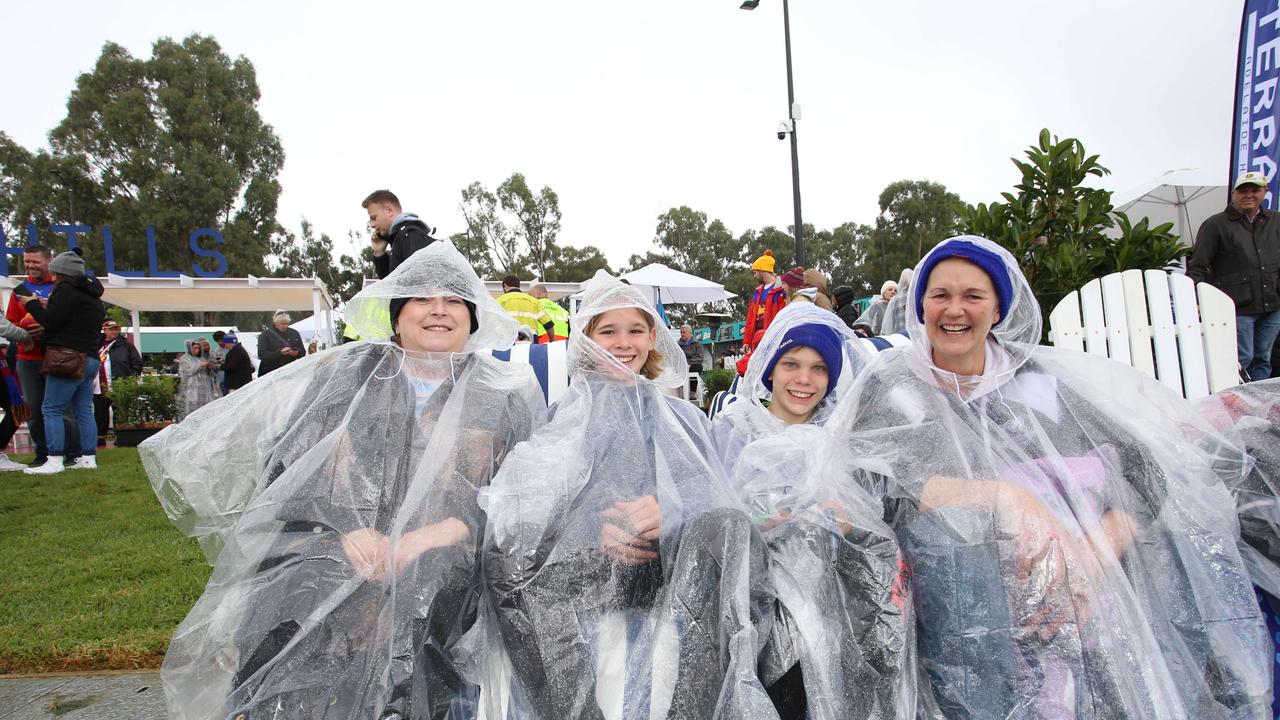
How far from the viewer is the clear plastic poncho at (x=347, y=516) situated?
1554 millimetres

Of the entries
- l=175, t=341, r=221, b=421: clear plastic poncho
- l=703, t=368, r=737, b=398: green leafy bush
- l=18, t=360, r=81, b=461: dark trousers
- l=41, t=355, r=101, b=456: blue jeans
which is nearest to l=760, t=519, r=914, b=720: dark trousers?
l=41, t=355, r=101, b=456: blue jeans

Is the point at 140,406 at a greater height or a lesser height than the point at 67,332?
lesser

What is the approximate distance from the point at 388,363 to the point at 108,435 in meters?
9.66

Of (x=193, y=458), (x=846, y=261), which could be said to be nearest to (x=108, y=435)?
(x=193, y=458)

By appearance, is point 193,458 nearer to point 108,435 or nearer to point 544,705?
point 544,705

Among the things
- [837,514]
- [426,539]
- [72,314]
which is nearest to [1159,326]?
[837,514]

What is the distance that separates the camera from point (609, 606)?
64.1 inches

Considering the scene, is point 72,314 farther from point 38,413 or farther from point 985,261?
point 985,261

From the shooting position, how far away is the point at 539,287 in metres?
7.71

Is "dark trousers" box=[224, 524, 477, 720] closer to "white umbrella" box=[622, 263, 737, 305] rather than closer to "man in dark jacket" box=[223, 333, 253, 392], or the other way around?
"man in dark jacket" box=[223, 333, 253, 392]

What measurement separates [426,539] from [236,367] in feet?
30.4

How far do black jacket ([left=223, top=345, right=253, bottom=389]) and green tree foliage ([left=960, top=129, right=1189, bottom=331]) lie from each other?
9433 mm

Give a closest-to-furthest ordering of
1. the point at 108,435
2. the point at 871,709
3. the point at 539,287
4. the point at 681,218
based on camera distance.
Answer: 1. the point at 871,709
2. the point at 539,287
3. the point at 108,435
4. the point at 681,218

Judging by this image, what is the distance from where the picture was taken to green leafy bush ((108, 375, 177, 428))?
8867 mm
